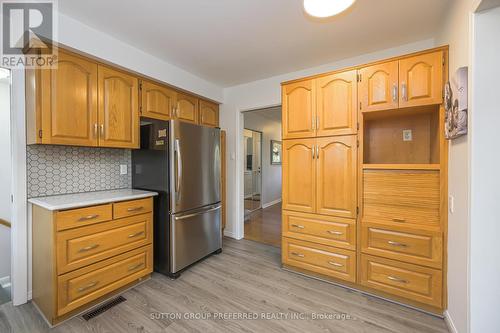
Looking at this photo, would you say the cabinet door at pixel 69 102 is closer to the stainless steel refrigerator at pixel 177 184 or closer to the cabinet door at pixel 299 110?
the stainless steel refrigerator at pixel 177 184

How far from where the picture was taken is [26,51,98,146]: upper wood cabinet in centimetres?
173

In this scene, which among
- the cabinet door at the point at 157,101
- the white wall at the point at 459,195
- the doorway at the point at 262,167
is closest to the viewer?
the white wall at the point at 459,195

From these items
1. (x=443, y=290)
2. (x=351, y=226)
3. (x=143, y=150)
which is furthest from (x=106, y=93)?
(x=443, y=290)

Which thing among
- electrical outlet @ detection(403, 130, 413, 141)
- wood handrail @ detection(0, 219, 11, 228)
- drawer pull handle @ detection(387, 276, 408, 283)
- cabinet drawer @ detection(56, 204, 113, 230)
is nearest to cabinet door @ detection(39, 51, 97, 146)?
cabinet drawer @ detection(56, 204, 113, 230)

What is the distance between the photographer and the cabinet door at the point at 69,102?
1.76 metres

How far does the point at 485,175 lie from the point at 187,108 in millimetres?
2997

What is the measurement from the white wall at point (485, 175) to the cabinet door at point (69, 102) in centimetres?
289

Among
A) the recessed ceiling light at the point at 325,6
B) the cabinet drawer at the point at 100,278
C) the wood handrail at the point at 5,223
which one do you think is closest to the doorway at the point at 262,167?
the cabinet drawer at the point at 100,278

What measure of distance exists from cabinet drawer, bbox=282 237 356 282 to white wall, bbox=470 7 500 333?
900mm

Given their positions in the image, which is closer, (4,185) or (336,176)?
(336,176)

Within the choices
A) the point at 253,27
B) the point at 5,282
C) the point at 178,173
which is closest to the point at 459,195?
the point at 253,27

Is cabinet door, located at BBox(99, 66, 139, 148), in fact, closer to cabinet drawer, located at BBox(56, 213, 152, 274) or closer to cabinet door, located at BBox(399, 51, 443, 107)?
cabinet drawer, located at BBox(56, 213, 152, 274)

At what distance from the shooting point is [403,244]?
1827mm

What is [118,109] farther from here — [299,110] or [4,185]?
[299,110]
